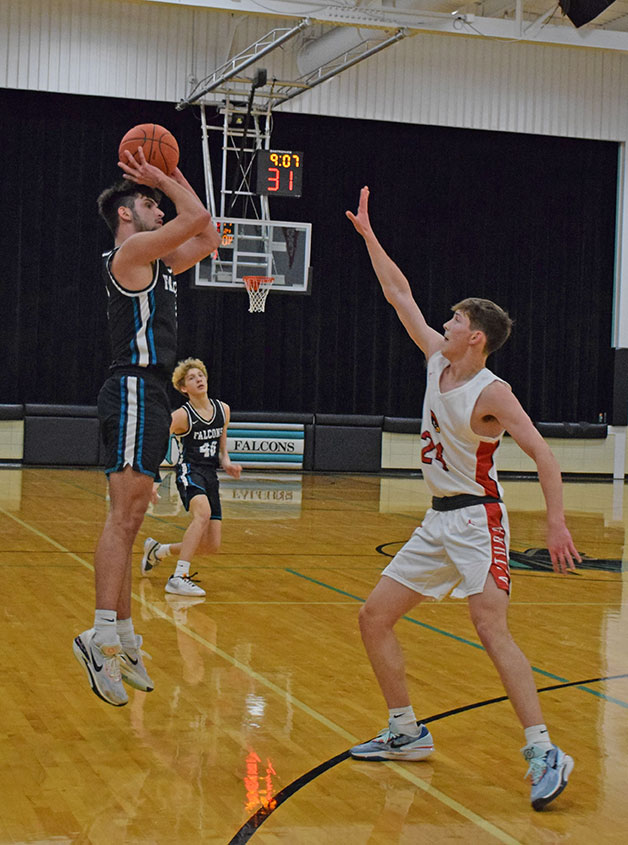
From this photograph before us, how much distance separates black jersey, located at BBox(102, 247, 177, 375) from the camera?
426 centimetres

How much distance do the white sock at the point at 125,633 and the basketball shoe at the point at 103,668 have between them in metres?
0.20

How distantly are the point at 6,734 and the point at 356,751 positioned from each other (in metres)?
1.27

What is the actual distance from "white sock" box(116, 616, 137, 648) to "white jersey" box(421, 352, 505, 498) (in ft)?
4.38

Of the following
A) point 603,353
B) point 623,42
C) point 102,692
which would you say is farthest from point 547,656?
point 603,353

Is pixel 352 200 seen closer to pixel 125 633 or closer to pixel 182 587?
pixel 182 587

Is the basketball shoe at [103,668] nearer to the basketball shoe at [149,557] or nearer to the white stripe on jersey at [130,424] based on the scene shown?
the white stripe on jersey at [130,424]

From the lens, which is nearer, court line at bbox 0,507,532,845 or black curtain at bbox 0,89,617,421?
court line at bbox 0,507,532,845

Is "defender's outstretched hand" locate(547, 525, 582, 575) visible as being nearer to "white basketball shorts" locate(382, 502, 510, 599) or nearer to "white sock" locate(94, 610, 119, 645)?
"white basketball shorts" locate(382, 502, 510, 599)

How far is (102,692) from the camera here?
4035mm

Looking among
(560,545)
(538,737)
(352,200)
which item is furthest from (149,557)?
(352,200)

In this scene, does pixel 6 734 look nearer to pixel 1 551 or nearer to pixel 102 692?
pixel 102 692

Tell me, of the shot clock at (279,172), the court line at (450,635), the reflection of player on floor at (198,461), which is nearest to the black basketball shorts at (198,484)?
the reflection of player on floor at (198,461)

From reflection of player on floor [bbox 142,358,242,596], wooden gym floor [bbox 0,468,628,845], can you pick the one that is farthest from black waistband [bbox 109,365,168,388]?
reflection of player on floor [bbox 142,358,242,596]

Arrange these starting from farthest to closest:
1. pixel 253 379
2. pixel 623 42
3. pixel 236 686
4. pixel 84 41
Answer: pixel 253 379
pixel 84 41
pixel 623 42
pixel 236 686
